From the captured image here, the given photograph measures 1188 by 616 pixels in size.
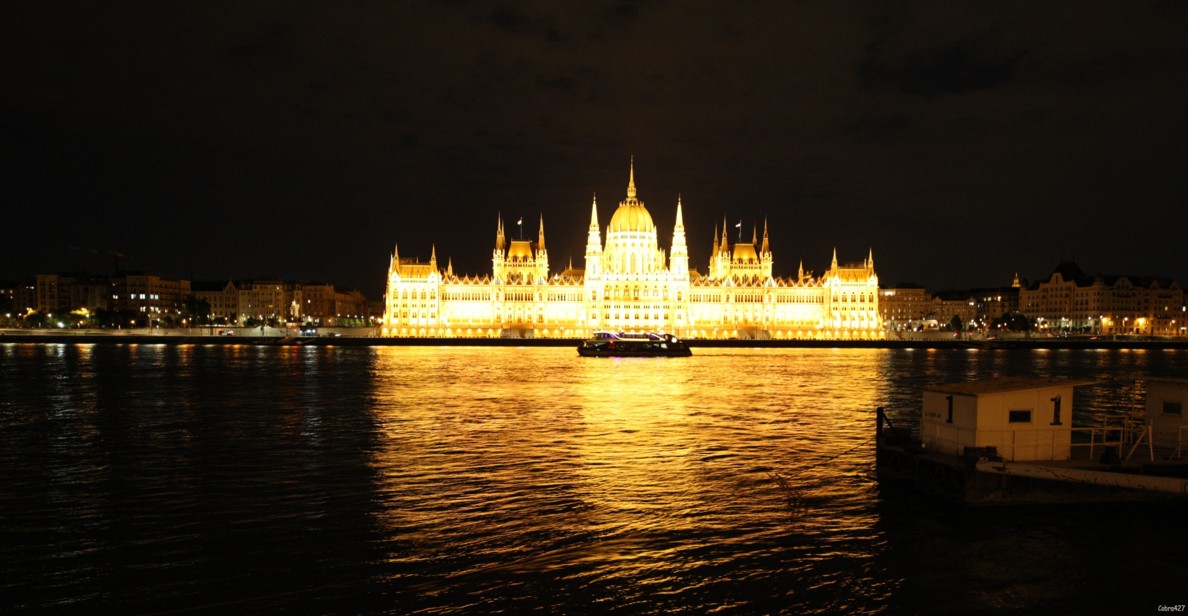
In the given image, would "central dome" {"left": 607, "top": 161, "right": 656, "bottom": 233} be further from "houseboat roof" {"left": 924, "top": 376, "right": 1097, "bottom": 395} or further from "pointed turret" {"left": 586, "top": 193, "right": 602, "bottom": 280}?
"houseboat roof" {"left": 924, "top": 376, "right": 1097, "bottom": 395}

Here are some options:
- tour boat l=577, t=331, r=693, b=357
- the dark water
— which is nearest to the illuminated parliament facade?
tour boat l=577, t=331, r=693, b=357

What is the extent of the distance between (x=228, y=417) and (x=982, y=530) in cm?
2986

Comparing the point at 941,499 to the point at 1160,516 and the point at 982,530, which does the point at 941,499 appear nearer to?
the point at 982,530

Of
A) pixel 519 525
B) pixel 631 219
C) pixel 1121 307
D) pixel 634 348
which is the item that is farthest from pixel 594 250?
pixel 519 525

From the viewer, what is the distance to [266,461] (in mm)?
26391

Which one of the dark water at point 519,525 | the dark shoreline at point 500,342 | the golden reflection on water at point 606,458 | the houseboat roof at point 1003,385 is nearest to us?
the dark water at point 519,525

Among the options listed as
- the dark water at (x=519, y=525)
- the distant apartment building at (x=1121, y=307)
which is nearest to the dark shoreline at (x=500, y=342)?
the distant apartment building at (x=1121, y=307)

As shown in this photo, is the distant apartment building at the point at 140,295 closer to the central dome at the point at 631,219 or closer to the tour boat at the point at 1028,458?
the central dome at the point at 631,219

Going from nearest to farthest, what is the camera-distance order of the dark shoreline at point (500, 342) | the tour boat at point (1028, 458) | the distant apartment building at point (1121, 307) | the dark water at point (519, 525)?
the dark water at point (519, 525) < the tour boat at point (1028, 458) < the dark shoreline at point (500, 342) < the distant apartment building at point (1121, 307)

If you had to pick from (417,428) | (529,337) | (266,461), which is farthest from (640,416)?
(529,337)

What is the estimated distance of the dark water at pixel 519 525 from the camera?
14703 mm

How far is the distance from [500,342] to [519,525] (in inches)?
4417

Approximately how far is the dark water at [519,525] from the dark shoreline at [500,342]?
91532 mm

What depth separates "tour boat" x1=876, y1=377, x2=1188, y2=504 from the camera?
771 inches
